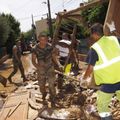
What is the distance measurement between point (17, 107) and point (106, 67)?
14.9ft

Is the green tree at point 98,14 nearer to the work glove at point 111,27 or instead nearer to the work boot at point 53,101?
the work boot at point 53,101

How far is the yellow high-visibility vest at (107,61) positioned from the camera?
5480 millimetres

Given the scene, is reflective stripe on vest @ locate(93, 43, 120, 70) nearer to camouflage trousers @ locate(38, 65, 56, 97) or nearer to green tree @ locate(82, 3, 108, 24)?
camouflage trousers @ locate(38, 65, 56, 97)

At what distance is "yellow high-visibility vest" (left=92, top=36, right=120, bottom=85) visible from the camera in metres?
5.48

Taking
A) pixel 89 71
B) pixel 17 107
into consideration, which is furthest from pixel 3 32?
pixel 89 71

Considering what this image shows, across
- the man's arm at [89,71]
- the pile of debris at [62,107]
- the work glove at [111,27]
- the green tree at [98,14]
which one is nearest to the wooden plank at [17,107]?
the pile of debris at [62,107]

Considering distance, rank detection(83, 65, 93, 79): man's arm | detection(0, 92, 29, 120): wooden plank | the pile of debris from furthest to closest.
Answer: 1. detection(0, 92, 29, 120): wooden plank
2. the pile of debris
3. detection(83, 65, 93, 79): man's arm

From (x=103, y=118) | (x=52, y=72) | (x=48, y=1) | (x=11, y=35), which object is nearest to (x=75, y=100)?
(x=52, y=72)

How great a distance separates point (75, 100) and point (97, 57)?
→ 4.59 m

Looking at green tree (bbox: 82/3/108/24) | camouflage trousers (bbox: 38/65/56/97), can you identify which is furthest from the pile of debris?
green tree (bbox: 82/3/108/24)

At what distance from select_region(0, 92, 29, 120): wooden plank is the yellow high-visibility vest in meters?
3.39

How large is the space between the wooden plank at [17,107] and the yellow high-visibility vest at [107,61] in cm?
339

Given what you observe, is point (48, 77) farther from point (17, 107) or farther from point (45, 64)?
point (17, 107)

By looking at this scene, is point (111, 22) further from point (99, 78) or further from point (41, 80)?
point (99, 78)
